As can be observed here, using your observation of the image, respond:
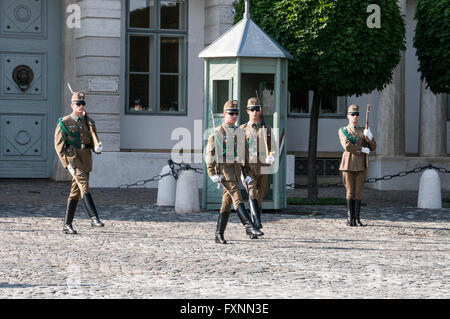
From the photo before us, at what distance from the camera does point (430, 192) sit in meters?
16.3

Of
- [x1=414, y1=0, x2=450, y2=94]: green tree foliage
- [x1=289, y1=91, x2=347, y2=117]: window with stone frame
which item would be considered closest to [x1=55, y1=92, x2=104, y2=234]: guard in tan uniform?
[x1=414, y1=0, x2=450, y2=94]: green tree foliage

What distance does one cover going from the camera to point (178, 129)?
21016 mm

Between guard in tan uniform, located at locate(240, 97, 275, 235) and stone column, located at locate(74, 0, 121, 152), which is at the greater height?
stone column, located at locate(74, 0, 121, 152)

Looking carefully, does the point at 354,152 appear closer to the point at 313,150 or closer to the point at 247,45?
the point at 247,45

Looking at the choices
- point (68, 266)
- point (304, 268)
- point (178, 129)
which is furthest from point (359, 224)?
point (178, 129)

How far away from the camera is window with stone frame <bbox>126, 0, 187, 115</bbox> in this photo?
20.9 meters

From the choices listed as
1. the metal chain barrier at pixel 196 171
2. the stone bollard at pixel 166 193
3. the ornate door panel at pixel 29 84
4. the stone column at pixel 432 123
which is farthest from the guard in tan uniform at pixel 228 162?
the stone column at pixel 432 123

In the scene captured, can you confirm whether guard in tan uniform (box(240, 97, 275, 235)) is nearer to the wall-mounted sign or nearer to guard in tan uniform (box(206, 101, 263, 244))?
guard in tan uniform (box(206, 101, 263, 244))

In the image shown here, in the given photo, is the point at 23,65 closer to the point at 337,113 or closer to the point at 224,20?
the point at 224,20

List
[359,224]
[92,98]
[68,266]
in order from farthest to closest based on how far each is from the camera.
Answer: [92,98]
[359,224]
[68,266]

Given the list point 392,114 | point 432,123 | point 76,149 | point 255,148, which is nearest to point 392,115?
point 392,114

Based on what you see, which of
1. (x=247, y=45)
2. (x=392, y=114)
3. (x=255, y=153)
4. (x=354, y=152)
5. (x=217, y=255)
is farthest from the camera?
(x=392, y=114)

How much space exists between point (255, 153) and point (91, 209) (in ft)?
7.48

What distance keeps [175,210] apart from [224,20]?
271 inches
